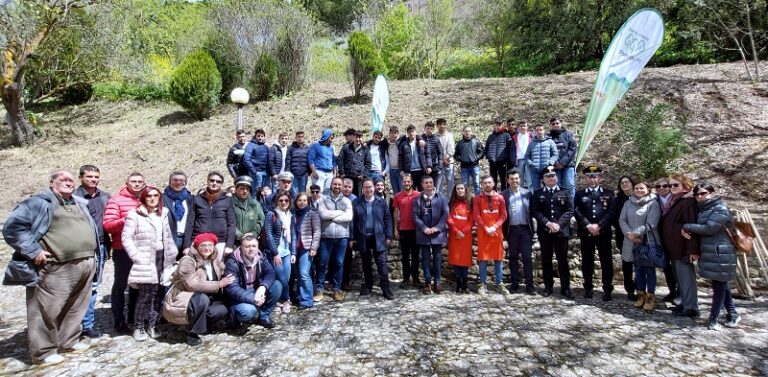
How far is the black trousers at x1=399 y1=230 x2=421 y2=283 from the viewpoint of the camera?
6.14m

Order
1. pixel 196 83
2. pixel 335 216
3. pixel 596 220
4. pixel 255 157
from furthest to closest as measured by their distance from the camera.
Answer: pixel 196 83, pixel 255 157, pixel 335 216, pixel 596 220

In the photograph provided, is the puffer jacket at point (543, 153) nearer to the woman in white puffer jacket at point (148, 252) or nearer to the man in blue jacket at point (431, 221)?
the man in blue jacket at point (431, 221)

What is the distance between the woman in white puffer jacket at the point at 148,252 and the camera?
4324mm

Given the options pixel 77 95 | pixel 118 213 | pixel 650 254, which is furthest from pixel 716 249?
pixel 77 95

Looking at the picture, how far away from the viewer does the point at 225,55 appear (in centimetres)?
1645

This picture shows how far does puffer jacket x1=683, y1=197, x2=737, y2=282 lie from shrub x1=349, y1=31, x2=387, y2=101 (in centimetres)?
1157

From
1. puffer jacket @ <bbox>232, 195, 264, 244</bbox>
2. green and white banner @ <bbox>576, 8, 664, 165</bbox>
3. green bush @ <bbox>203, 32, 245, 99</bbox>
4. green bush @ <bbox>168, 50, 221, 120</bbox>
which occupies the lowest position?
puffer jacket @ <bbox>232, 195, 264, 244</bbox>

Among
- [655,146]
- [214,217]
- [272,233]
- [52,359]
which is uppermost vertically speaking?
[655,146]

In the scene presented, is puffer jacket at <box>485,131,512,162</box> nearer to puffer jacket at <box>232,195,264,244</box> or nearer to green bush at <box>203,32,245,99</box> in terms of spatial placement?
puffer jacket at <box>232,195,264,244</box>

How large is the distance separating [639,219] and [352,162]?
4187mm

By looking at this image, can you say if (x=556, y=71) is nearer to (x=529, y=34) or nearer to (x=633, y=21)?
(x=529, y=34)

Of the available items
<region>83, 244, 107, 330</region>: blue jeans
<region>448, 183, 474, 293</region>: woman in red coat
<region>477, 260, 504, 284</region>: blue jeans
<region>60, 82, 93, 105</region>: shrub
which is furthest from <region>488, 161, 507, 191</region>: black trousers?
<region>60, 82, 93, 105</region>: shrub

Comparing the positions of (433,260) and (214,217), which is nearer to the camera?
(214,217)

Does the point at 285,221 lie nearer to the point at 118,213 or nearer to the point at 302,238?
the point at 302,238
